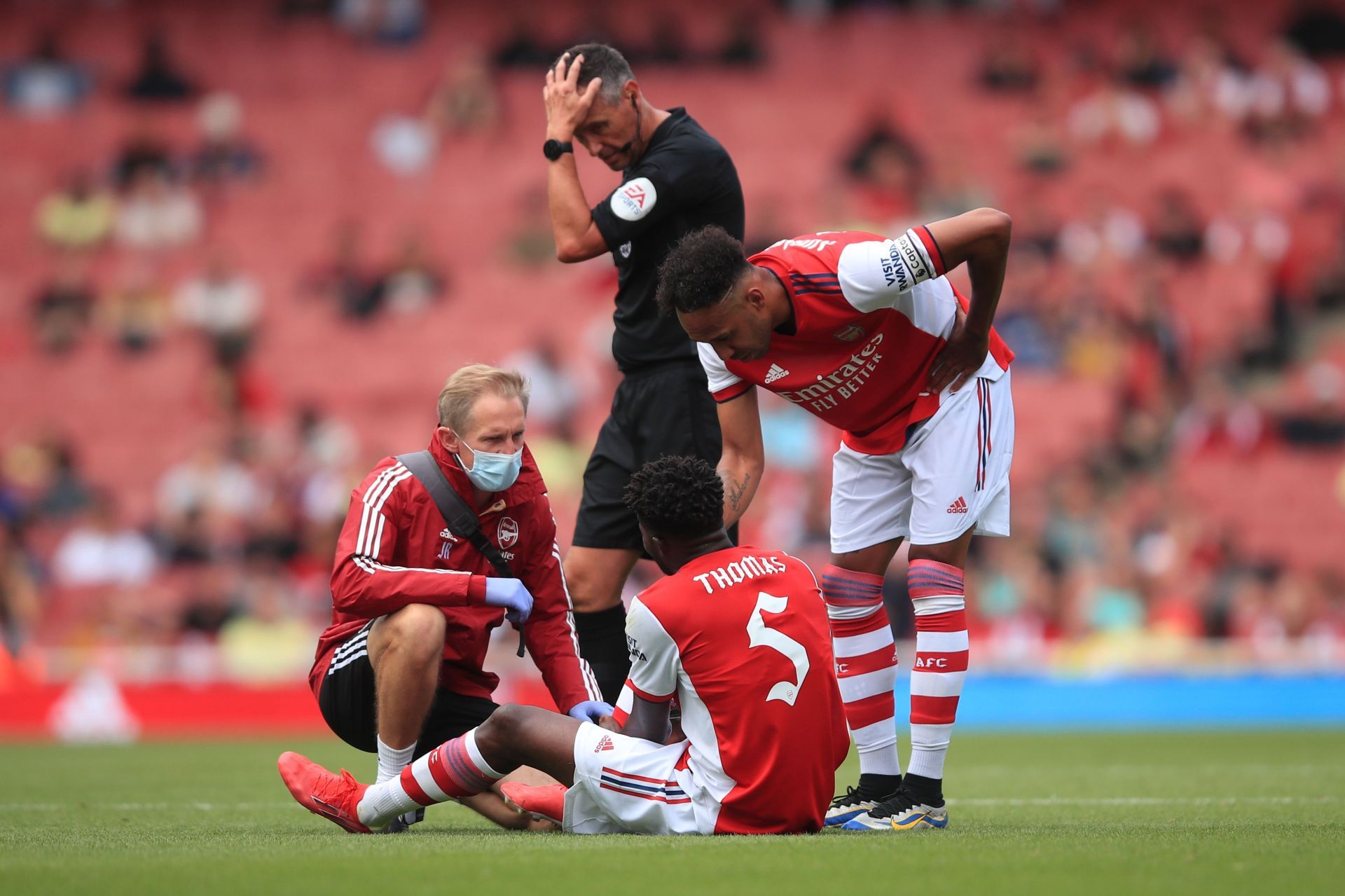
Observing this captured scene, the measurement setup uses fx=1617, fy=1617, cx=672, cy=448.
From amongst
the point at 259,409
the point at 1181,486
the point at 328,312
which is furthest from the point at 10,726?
the point at 1181,486

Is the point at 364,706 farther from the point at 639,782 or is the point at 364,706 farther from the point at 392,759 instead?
the point at 639,782

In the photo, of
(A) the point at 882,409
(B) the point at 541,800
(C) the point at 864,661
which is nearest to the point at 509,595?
(B) the point at 541,800

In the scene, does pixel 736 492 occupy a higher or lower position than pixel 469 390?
lower

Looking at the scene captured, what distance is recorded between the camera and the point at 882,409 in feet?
19.9

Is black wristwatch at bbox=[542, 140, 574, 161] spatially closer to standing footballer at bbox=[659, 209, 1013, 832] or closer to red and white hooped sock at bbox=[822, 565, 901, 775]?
standing footballer at bbox=[659, 209, 1013, 832]

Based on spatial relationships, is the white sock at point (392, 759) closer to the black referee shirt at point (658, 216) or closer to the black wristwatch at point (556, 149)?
the black referee shirt at point (658, 216)

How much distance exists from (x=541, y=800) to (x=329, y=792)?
0.75 meters

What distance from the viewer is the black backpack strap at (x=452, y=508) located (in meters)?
5.95

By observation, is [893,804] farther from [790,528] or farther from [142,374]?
[142,374]

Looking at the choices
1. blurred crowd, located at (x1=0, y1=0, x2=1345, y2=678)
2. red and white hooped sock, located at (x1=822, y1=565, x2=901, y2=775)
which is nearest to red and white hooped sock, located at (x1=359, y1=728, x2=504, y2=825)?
red and white hooped sock, located at (x1=822, y1=565, x2=901, y2=775)

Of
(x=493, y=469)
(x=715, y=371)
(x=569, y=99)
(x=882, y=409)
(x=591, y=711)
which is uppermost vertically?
(x=569, y=99)

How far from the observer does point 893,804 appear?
5758mm

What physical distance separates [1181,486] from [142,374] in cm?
1213

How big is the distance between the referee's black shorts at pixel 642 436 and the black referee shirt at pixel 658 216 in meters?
0.10
